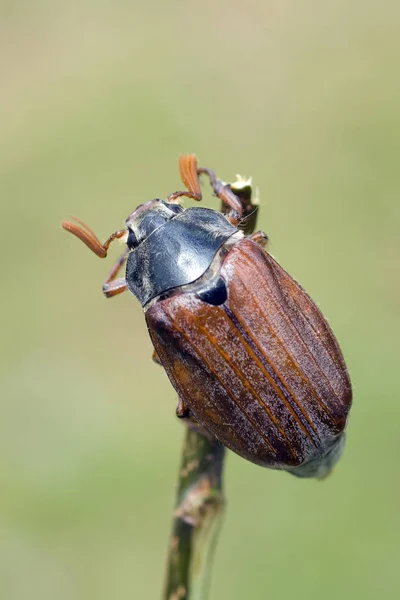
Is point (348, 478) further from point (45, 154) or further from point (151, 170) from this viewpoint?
point (45, 154)

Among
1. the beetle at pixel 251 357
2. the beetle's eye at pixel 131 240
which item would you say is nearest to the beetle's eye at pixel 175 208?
the beetle's eye at pixel 131 240

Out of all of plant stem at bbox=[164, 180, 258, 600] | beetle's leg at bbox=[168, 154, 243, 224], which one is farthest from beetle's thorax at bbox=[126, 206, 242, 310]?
plant stem at bbox=[164, 180, 258, 600]

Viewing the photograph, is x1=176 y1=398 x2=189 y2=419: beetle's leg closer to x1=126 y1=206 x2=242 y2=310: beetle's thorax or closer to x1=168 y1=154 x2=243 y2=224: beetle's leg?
x1=126 y1=206 x2=242 y2=310: beetle's thorax

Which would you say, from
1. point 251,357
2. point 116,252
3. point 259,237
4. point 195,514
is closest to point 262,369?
point 251,357

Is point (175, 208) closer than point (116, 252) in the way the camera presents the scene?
Yes

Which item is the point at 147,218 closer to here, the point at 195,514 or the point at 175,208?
the point at 175,208

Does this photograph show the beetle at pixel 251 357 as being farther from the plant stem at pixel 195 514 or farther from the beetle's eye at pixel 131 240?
the beetle's eye at pixel 131 240
